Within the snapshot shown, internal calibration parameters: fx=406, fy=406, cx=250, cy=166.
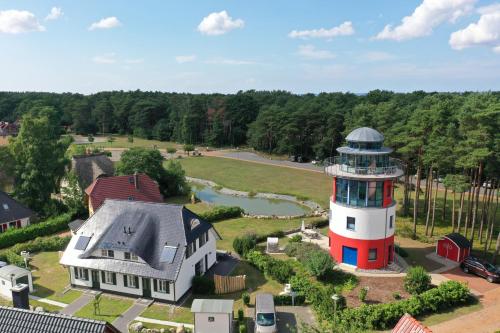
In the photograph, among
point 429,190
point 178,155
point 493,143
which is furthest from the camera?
point 178,155

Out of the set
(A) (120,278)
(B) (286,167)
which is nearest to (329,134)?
(B) (286,167)

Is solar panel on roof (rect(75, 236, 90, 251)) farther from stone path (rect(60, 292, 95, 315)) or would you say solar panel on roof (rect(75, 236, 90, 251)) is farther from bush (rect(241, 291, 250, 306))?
bush (rect(241, 291, 250, 306))

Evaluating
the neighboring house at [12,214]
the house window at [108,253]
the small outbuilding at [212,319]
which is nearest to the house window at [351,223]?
the small outbuilding at [212,319]

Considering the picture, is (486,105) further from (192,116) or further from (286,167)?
(192,116)

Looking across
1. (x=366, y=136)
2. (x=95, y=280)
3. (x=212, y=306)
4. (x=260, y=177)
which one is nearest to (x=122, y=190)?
(x=95, y=280)

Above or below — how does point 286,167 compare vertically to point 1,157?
below

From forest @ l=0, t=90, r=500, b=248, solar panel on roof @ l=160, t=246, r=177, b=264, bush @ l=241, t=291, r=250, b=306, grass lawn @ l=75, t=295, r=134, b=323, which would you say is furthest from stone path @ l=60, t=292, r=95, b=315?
forest @ l=0, t=90, r=500, b=248

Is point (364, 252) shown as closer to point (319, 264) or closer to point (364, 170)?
point (319, 264)
